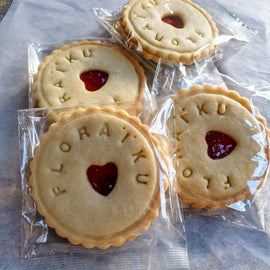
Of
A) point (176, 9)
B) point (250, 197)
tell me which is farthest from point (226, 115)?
point (176, 9)

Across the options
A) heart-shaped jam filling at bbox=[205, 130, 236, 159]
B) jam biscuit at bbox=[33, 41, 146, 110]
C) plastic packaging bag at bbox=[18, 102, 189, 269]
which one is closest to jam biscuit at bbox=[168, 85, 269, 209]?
heart-shaped jam filling at bbox=[205, 130, 236, 159]

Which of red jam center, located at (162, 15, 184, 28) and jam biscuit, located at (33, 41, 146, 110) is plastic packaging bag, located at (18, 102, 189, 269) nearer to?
jam biscuit, located at (33, 41, 146, 110)

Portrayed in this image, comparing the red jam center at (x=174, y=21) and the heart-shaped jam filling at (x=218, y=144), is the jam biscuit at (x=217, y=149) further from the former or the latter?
the red jam center at (x=174, y=21)

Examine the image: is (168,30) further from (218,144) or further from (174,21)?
(218,144)

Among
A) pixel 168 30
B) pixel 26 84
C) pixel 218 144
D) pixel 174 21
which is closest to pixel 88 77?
pixel 26 84

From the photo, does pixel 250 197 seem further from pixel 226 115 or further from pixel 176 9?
pixel 176 9

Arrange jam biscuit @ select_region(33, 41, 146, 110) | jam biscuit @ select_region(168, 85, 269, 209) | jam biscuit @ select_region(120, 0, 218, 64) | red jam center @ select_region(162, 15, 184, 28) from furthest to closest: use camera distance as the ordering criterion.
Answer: red jam center @ select_region(162, 15, 184, 28)
jam biscuit @ select_region(120, 0, 218, 64)
jam biscuit @ select_region(33, 41, 146, 110)
jam biscuit @ select_region(168, 85, 269, 209)
